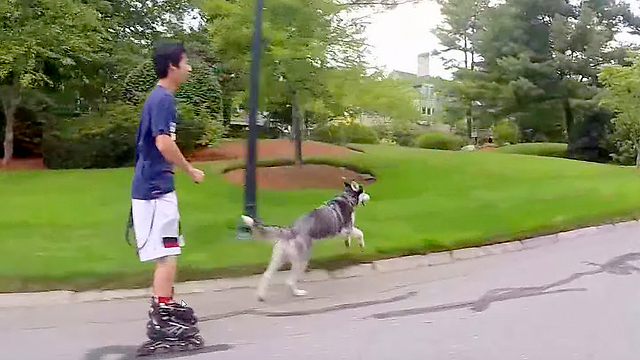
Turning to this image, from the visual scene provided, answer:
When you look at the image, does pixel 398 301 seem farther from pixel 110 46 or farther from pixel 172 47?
pixel 110 46

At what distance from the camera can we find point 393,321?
5.59 metres

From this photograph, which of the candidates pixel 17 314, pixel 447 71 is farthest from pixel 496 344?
pixel 447 71

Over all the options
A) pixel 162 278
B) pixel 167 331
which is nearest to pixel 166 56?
pixel 162 278

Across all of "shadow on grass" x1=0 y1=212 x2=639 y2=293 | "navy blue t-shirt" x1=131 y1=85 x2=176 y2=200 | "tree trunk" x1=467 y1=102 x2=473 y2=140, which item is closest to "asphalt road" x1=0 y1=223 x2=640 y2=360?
"shadow on grass" x1=0 y1=212 x2=639 y2=293

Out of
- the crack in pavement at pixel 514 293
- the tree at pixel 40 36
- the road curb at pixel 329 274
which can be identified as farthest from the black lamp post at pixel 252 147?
the tree at pixel 40 36

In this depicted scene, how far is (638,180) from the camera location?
16.6m

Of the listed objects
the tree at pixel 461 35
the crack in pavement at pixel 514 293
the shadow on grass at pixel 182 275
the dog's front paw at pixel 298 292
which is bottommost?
the crack in pavement at pixel 514 293

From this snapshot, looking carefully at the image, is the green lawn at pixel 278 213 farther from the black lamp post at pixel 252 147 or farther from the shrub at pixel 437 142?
the shrub at pixel 437 142

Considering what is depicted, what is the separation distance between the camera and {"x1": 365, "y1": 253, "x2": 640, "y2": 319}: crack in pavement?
19.4 feet

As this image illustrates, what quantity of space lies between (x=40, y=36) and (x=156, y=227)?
42.4 feet

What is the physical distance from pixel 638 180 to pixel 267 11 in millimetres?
9508

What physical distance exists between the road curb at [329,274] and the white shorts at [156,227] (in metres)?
1.82

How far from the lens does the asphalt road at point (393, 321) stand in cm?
481

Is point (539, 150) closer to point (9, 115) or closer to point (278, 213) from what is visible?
point (9, 115)
